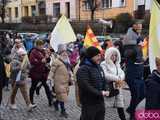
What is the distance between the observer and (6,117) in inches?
Result: 451

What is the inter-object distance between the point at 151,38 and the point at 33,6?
67.7m

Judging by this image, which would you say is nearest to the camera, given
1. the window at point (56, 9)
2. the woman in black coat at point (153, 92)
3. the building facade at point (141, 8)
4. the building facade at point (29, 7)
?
the woman in black coat at point (153, 92)

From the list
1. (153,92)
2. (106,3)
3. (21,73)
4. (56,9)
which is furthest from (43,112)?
(56,9)

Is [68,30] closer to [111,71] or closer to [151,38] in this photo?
[111,71]

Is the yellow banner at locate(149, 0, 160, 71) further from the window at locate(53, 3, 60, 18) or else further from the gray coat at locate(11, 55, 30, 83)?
the window at locate(53, 3, 60, 18)

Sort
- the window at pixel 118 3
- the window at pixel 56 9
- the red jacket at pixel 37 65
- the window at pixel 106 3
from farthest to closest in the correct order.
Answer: the window at pixel 56 9 < the window at pixel 106 3 < the window at pixel 118 3 < the red jacket at pixel 37 65

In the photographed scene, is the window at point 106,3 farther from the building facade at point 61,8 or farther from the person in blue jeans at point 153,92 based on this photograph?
the person in blue jeans at point 153,92

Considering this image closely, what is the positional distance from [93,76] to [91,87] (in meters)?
0.18

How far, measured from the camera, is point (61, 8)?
65.7 metres

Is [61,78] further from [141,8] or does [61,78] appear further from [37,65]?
[141,8]

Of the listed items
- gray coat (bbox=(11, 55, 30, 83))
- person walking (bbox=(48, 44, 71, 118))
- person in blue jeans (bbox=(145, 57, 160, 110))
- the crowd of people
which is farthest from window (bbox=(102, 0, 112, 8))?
person in blue jeans (bbox=(145, 57, 160, 110))

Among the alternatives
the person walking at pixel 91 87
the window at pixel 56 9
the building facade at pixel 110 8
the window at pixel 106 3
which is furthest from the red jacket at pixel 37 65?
the window at pixel 56 9

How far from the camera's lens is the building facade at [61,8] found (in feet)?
202

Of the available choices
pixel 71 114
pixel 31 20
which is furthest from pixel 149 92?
pixel 31 20
